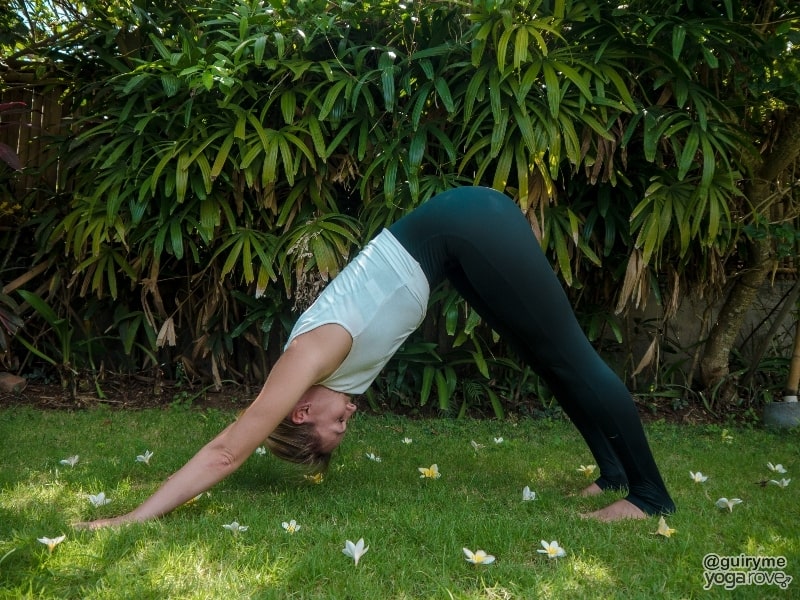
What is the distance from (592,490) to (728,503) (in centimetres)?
48

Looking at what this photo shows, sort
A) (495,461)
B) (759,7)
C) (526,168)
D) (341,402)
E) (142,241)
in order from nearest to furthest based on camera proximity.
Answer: (341,402) → (495,461) → (526,168) → (759,7) → (142,241)

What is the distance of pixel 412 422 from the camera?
4.11 meters

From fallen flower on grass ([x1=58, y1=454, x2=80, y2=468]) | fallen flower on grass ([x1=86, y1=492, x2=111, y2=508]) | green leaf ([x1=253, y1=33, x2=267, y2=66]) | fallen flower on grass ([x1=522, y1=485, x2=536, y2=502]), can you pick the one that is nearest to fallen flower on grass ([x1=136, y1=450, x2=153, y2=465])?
fallen flower on grass ([x1=58, y1=454, x2=80, y2=468])

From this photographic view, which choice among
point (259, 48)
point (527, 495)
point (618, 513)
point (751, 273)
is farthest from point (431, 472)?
point (751, 273)

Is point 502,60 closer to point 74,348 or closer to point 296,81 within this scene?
point 296,81

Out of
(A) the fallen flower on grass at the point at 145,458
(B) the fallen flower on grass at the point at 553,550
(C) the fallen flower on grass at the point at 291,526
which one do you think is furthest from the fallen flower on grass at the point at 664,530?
(A) the fallen flower on grass at the point at 145,458

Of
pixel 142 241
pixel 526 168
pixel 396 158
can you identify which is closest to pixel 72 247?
pixel 142 241

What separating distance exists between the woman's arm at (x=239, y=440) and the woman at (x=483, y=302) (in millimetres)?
68

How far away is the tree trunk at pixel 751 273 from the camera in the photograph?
13.7 ft

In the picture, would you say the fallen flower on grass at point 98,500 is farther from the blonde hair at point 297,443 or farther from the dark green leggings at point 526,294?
the dark green leggings at point 526,294

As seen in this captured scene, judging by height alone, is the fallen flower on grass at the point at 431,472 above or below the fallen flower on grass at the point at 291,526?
below

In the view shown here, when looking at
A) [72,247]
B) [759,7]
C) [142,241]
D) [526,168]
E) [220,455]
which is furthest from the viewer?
[72,247]

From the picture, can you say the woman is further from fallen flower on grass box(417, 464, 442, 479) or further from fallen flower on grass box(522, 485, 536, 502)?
fallen flower on grass box(417, 464, 442, 479)

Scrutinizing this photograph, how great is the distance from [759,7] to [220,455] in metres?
3.78
